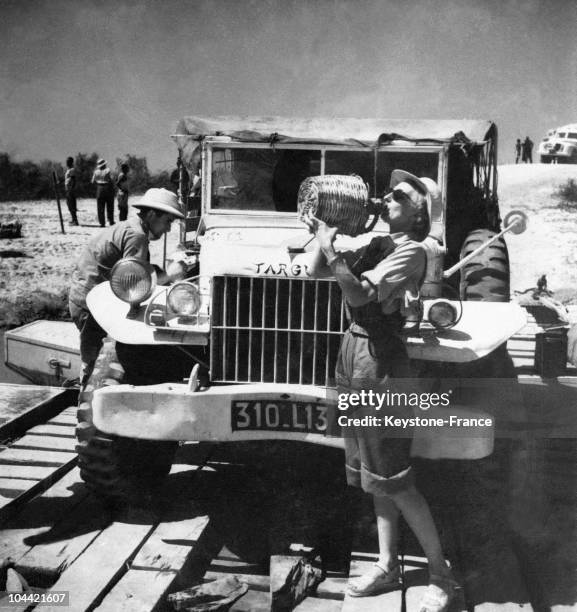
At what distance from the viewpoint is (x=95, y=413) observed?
3.13m

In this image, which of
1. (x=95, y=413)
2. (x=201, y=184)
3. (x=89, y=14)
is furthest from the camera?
(x=201, y=184)

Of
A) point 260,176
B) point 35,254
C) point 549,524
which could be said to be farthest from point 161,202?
point 35,254

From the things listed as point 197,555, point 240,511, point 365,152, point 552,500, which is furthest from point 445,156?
point 197,555

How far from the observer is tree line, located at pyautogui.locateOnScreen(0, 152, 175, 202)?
5035mm

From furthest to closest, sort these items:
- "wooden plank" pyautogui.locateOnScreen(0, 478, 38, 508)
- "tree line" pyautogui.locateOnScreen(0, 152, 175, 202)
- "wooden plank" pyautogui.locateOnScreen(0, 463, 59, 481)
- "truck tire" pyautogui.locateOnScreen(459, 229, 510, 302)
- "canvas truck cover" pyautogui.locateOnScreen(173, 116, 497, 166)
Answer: "tree line" pyautogui.locateOnScreen(0, 152, 175, 202) < "canvas truck cover" pyautogui.locateOnScreen(173, 116, 497, 166) < "truck tire" pyautogui.locateOnScreen(459, 229, 510, 302) < "wooden plank" pyautogui.locateOnScreen(0, 463, 59, 481) < "wooden plank" pyautogui.locateOnScreen(0, 478, 38, 508)

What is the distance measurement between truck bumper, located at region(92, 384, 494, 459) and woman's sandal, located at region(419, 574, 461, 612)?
457 millimetres

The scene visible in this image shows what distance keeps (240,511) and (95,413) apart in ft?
3.18

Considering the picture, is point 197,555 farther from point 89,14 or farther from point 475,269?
point 89,14

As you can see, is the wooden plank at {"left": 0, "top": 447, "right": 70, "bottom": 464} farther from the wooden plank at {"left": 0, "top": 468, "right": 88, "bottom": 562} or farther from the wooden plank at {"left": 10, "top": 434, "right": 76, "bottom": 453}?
the wooden plank at {"left": 0, "top": 468, "right": 88, "bottom": 562}

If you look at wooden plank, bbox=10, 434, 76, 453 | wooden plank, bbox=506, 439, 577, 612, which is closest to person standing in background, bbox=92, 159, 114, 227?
wooden plank, bbox=10, 434, 76, 453

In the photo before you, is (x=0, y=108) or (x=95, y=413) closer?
(x=95, y=413)

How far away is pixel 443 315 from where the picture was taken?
10.2 ft

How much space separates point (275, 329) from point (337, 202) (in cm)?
65

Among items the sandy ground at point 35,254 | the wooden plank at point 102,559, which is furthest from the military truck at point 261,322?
the sandy ground at point 35,254
